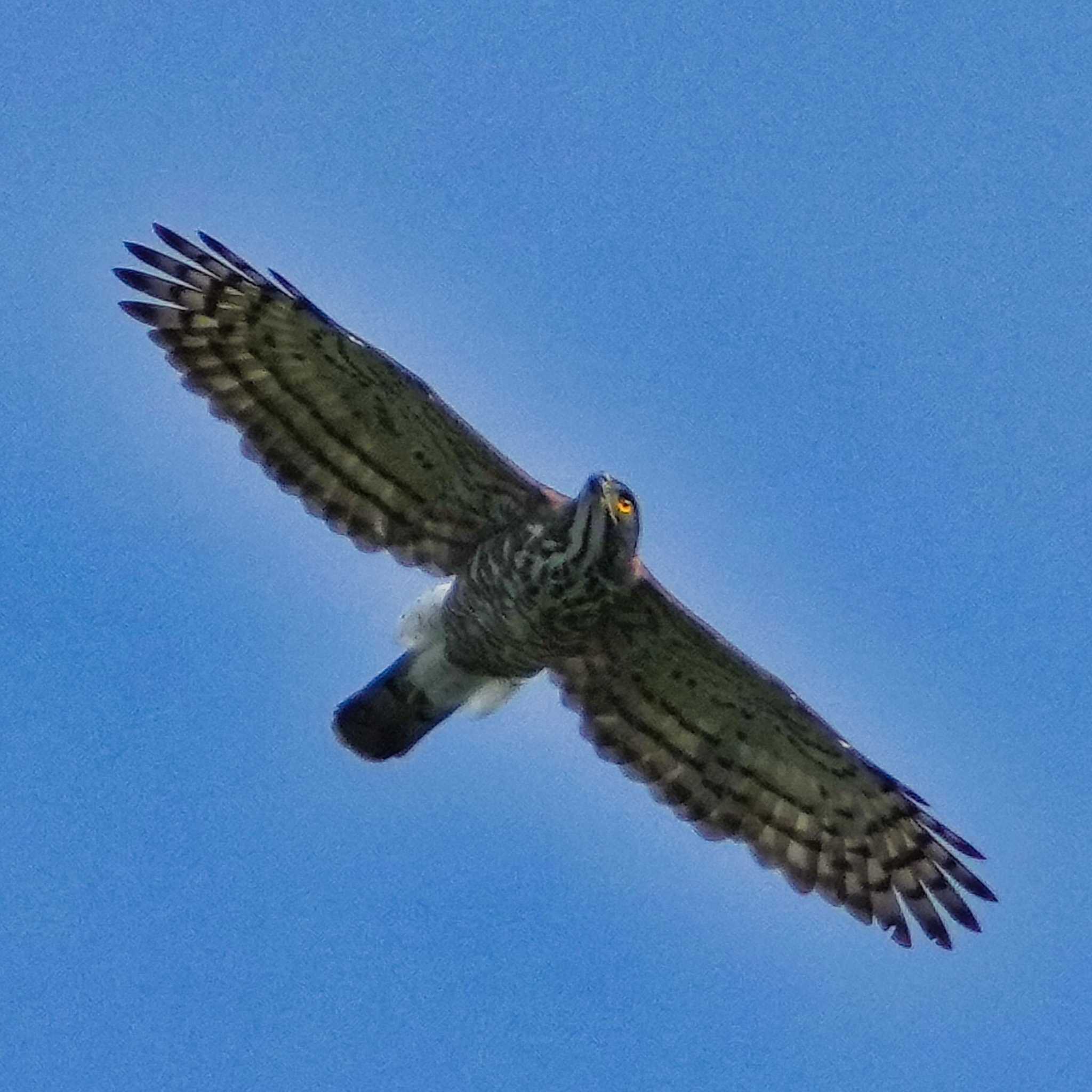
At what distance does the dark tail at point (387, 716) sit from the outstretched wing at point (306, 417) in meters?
0.66

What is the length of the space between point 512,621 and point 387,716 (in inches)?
36.9

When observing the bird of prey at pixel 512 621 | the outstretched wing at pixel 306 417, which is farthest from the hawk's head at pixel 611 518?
the outstretched wing at pixel 306 417

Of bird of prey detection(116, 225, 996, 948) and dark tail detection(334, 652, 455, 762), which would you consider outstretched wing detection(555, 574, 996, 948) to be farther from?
dark tail detection(334, 652, 455, 762)

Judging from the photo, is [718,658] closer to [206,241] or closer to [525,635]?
[525,635]

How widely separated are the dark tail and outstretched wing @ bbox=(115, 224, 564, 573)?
0.66 m

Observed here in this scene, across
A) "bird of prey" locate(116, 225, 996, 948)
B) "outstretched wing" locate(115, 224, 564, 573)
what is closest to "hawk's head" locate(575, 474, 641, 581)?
"bird of prey" locate(116, 225, 996, 948)

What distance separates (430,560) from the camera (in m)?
15.3

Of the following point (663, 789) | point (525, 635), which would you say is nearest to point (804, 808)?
point (663, 789)

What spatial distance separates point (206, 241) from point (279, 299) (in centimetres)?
51

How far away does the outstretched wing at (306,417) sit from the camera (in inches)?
597

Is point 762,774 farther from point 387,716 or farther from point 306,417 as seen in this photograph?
point 306,417

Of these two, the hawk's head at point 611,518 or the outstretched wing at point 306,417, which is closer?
the hawk's head at point 611,518

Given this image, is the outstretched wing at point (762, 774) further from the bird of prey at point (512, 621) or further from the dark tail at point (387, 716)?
the dark tail at point (387, 716)

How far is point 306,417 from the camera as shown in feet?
50.2
